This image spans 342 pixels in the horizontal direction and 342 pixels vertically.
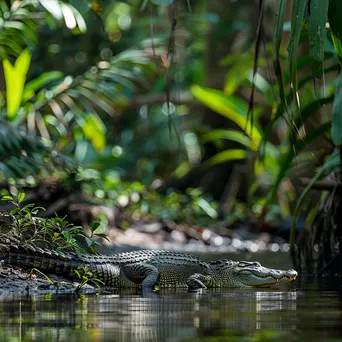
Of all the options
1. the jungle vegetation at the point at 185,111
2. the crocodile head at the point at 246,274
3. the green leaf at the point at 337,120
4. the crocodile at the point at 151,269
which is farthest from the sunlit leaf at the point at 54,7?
the green leaf at the point at 337,120

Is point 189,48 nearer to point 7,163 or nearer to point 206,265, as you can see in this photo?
point 7,163

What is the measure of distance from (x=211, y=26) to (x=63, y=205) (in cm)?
882

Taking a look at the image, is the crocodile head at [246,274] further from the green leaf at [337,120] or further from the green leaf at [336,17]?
the green leaf at [336,17]

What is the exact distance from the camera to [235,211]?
1545 centimetres

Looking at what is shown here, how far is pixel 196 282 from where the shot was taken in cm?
650

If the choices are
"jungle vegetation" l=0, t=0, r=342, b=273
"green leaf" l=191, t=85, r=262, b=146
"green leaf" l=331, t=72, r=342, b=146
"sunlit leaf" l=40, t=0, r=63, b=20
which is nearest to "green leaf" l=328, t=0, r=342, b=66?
"jungle vegetation" l=0, t=0, r=342, b=273

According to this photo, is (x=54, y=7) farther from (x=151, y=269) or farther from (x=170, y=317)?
(x=170, y=317)

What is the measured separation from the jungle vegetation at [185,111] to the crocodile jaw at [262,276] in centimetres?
74

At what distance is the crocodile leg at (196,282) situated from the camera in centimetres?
648

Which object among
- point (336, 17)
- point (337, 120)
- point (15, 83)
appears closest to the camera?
point (336, 17)

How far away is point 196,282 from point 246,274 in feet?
1.30

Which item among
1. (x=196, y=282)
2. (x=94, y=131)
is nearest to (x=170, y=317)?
(x=196, y=282)

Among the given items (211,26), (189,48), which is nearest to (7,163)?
(211,26)

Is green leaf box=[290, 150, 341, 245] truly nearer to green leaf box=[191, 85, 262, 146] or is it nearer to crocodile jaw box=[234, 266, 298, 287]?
crocodile jaw box=[234, 266, 298, 287]
